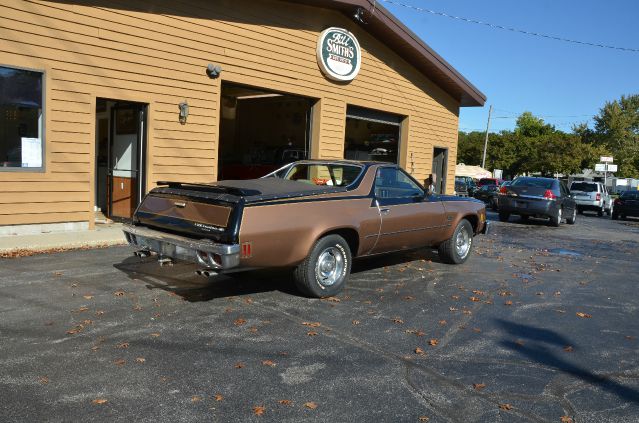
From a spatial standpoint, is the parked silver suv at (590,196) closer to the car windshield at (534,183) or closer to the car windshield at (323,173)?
the car windshield at (534,183)

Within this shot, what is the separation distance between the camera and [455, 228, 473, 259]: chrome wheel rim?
349 inches

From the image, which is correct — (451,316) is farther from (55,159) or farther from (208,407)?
(55,159)

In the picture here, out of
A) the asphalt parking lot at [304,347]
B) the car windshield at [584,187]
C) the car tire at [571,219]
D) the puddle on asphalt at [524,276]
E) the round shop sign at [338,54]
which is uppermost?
the round shop sign at [338,54]

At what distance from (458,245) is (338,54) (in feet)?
22.8

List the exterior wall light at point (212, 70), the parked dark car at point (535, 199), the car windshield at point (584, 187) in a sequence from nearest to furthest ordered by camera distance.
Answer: the exterior wall light at point (212, 70), the parked dark car at point (535, 199), the car windshield at point (584, 187)

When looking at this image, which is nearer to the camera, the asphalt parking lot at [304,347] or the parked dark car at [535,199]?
the asphalt parking lot at [304,347]

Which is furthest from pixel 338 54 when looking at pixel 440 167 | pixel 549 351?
pixel 549 351

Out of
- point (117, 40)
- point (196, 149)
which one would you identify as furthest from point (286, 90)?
point (117, 40)

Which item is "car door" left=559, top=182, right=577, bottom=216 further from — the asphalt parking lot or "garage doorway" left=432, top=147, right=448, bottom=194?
the asphalt parking lot

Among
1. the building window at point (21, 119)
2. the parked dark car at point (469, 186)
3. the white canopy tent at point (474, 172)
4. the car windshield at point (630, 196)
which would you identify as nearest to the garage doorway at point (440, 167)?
the car windshield at point (630, 196)

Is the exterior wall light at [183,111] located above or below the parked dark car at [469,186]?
above

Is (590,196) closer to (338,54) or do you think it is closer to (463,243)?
(338,54)

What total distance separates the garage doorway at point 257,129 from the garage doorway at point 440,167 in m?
4.94

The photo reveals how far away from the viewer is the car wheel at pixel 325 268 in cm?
602
